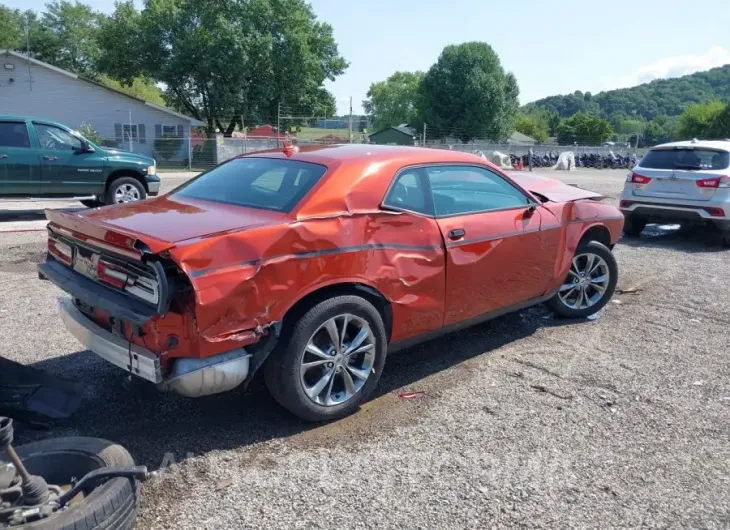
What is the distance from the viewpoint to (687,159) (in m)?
9.89

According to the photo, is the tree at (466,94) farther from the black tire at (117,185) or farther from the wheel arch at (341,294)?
the wheel arch at (341,294)

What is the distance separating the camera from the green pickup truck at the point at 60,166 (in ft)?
35.6

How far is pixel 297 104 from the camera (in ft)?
140

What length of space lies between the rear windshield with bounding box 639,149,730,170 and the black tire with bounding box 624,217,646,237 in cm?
90

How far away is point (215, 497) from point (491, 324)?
132 inches

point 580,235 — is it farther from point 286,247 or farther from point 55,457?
point 55,457

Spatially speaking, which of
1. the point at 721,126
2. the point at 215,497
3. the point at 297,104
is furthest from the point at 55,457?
the point at 721,126

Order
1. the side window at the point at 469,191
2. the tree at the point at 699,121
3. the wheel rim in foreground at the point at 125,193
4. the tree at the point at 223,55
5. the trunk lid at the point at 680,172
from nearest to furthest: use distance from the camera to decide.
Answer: the side window at the point at 469,191
the trunk lid at the point at 680,172
the wheel rim in foreground at the point at 125,193
the tree at the point at 223,55
the tree at the point at 699,121

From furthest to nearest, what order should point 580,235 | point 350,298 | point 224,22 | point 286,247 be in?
point 224,22
point 580,235
point 350,298
point 286,247

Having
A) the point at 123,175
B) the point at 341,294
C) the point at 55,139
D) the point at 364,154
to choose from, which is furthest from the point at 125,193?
the point at 341,294

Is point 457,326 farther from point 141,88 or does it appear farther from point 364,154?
point 141,88

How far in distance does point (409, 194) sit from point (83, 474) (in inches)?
99.0

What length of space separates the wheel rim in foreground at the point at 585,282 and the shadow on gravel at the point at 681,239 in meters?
4.52

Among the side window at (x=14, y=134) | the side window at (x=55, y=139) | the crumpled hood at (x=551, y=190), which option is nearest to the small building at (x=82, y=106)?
the side window at (x=55, y=139)
